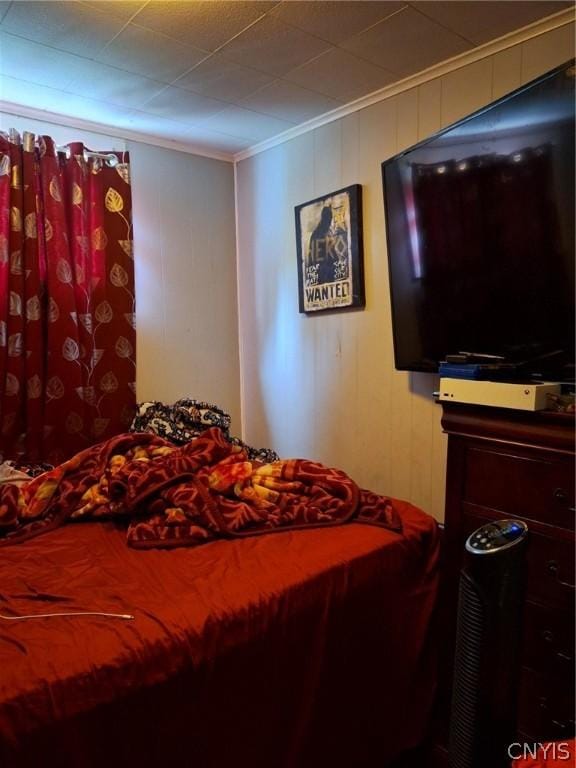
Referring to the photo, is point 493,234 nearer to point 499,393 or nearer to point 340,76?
point 499,393

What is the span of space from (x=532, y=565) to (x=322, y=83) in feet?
6.34

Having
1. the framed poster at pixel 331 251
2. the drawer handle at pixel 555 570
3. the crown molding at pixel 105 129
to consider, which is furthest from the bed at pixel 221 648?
the crown molding at pixel 105 129

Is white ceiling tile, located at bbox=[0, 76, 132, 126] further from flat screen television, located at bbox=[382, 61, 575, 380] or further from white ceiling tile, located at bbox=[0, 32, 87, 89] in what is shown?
flat screen television, located at bbox=[382, 61, 575, 380]

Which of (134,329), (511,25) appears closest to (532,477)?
(511,25)

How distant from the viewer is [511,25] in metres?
1.69

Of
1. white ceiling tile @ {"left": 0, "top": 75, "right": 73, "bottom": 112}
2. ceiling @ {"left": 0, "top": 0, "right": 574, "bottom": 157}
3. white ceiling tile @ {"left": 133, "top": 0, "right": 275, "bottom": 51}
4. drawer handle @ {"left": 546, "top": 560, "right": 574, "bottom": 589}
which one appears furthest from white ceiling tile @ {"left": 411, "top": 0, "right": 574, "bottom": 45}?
drawer handle @ {"left": 546, "top": 560, "right": 574, "bottom": 589}

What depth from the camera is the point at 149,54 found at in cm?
185

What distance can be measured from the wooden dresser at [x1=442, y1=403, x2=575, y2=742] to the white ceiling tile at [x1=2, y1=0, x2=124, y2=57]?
166cm

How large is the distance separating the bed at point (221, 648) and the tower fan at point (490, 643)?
42 centimetres

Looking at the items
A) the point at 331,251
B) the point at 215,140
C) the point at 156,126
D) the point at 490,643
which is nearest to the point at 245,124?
the point at 215,140

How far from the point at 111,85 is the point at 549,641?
97.5 inches

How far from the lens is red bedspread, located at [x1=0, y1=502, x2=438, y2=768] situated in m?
1.02

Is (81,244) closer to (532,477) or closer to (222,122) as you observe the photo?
(222,122)

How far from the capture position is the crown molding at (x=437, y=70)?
5.41ft
